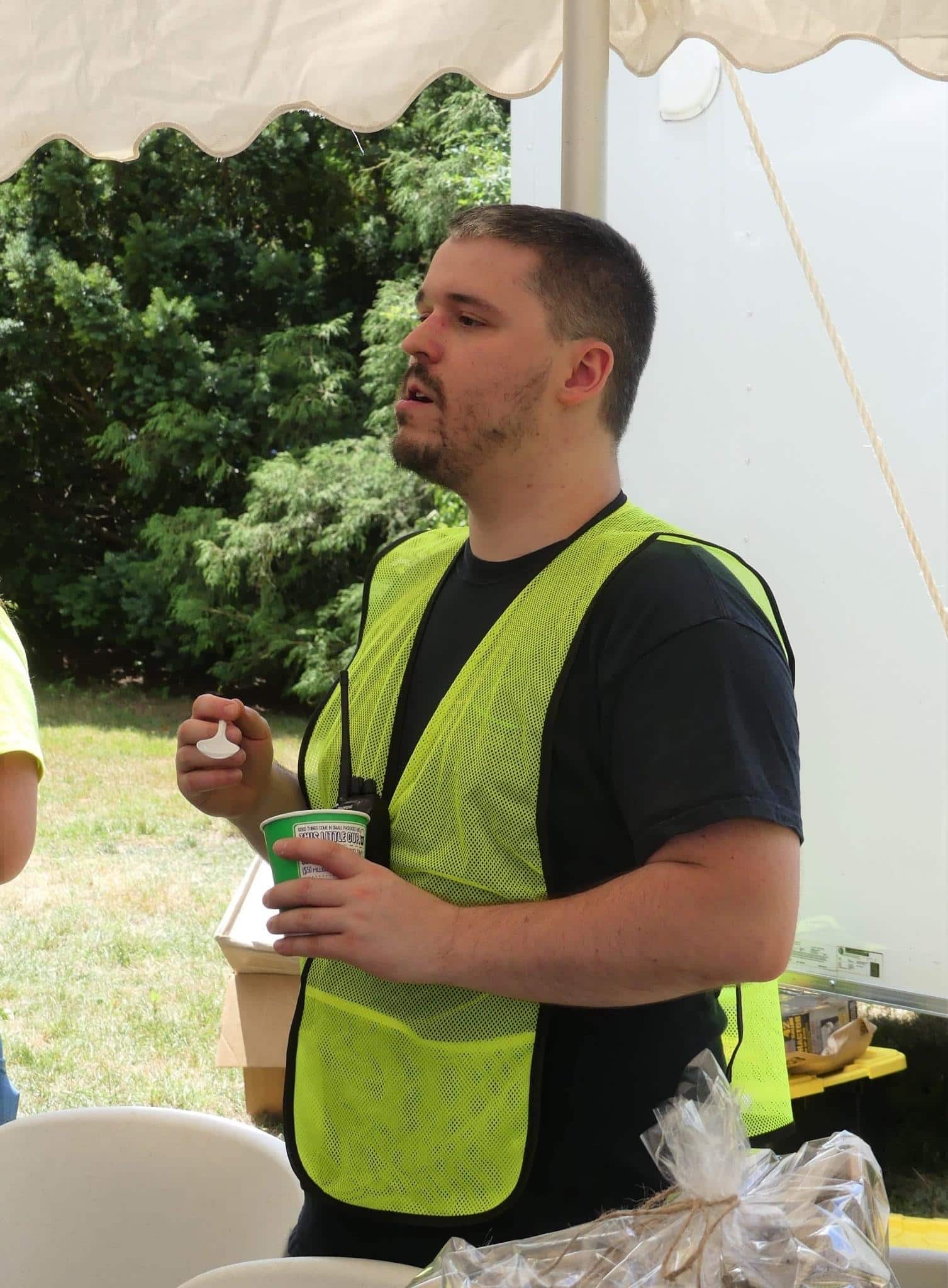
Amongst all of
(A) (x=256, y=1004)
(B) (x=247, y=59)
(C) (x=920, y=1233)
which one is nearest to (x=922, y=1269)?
(C) (x=920, y=1233)

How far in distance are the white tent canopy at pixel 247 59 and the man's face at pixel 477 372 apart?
0.75 meters

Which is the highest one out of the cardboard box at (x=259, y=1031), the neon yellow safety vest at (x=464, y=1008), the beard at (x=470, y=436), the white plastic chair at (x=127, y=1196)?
the beard at (x=470, y=436)

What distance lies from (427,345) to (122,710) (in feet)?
36.8

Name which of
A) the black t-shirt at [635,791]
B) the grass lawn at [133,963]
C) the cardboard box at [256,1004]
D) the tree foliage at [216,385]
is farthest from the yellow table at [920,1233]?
the tree foliage at [216,385]

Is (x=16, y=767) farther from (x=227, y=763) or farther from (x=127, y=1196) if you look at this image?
(x=127, y=1196)

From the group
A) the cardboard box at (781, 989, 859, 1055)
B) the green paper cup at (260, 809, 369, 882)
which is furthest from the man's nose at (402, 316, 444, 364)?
the cardboard box at (781, 989, 859, 1055)

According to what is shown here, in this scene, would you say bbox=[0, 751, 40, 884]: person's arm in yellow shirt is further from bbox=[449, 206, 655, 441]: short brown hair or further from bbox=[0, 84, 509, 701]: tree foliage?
bbox=[0, 84, 509, 701]: tree foliage

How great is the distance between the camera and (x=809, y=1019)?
3.29m

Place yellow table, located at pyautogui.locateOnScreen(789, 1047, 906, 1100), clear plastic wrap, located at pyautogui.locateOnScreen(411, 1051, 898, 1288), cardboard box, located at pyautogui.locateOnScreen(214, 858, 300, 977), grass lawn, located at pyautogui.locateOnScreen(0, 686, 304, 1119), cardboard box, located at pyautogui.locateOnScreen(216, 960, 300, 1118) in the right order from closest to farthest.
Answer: clear plastic wrap, located at pyautogui.locateOnScreen(411, 1051, 898, 1288) → yellow table, located at pyautogui.locateOnScreen(789, 1047, 906, 1100) → cardboard box, located at pyautogui.locateOnScreen(214, 858, 300, 977) → cardboard box, located at pyautogui.locateOnScreen(216, 960, 300, 1118) → grass lawn, located at pyautogui.locateOnScreen(0, 686, 304, 1119)

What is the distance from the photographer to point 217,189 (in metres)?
13.8

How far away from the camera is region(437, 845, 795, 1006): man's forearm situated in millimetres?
1179

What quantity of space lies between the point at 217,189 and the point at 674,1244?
46.5 feet

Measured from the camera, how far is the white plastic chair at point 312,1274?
47.7 inches

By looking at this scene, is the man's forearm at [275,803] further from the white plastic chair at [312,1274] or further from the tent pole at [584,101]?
the tent pole at [584,101]
